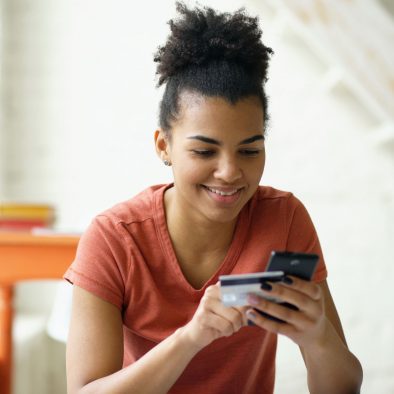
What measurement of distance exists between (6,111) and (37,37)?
14.0 inches

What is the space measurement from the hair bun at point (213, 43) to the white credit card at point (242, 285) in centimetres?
46

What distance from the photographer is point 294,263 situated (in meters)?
0.99

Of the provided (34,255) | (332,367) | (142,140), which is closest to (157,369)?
(332,367)

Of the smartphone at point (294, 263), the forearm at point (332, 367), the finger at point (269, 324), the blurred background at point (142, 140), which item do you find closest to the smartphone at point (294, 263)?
the smartphone at point (294, 263)

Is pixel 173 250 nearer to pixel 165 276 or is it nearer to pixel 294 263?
pixel 165 276

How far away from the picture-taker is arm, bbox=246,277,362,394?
1037 mm

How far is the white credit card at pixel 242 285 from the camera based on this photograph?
3.11 ft

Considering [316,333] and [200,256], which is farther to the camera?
[200,256]

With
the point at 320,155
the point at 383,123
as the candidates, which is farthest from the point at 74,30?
the point at 383,123

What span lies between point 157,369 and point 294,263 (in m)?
0.32

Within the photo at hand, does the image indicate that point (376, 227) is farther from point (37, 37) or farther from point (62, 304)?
point (37, 37)

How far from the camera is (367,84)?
7.76ft

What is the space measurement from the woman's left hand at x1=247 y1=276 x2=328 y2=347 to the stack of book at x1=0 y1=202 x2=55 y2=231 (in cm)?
111

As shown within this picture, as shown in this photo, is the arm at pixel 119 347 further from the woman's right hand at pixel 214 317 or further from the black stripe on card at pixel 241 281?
the black stripe on card at pixel 241 281
